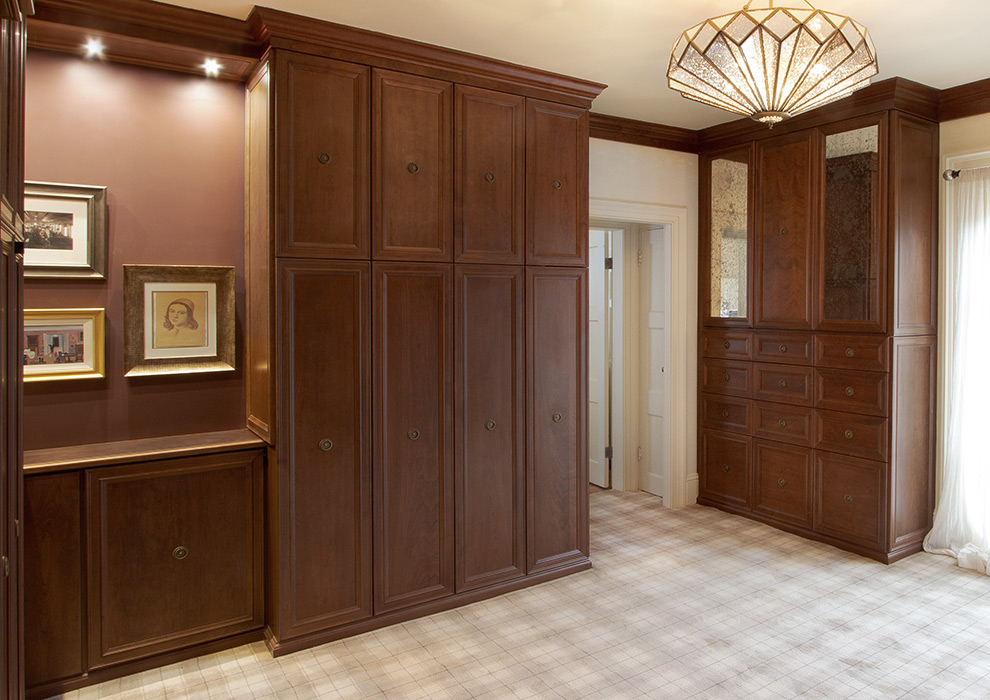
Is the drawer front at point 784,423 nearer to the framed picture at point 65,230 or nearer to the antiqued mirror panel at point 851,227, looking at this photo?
the antiqued mirror panel at point 851,227

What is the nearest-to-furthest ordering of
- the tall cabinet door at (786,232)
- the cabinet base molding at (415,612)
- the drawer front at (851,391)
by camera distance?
the cabinet base molding at (415,612) < the drawer front at (851,391) < the tall cabinet door at (786,232)

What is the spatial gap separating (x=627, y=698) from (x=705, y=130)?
12.2ft

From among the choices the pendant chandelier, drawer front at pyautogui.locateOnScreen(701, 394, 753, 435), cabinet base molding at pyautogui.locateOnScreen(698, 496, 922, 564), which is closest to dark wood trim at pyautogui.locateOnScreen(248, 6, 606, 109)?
the pendant chandelier

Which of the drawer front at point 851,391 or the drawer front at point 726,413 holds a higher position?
the drawer front at point 851,391

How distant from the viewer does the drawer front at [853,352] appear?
3.70 m

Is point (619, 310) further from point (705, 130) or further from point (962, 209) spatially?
point (962, 209)

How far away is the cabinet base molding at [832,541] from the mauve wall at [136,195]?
10.9 ft

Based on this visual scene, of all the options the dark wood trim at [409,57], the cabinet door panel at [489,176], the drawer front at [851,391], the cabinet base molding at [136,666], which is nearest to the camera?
the cabinet base molding at [136,666]

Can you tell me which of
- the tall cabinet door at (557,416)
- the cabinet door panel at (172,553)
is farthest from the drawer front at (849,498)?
the cabinet door panel at (172,553)

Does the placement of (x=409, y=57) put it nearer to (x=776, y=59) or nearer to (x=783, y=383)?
(x=776, y=59)

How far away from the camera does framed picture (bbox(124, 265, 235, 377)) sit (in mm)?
2961

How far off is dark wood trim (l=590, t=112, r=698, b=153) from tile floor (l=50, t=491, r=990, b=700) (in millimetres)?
2704

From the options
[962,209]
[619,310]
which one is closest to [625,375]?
[619,310]

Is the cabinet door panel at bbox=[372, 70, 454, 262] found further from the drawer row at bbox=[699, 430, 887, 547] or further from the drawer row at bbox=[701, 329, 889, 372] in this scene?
the drawer row at bbox=[699, 430, 887, 547]
